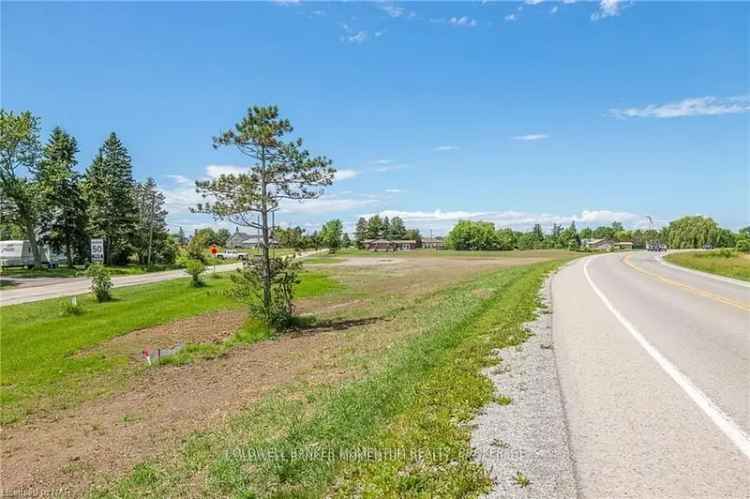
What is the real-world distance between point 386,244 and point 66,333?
13795 cm

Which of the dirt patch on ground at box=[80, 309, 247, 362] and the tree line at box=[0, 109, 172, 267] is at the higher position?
the tree line at box=[0, 109, 172, 267]

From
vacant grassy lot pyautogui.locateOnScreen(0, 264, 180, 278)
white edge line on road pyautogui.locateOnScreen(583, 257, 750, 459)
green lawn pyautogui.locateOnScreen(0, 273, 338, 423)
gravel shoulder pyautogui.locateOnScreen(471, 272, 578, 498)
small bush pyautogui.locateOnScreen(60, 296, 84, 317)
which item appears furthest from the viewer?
vacant grassy lot pyautogui.locateOnScreen(0, 264, 180, 278)

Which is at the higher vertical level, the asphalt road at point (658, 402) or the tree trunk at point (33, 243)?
the tree trunk at point (33, 243)

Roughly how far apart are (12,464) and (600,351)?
355 inches

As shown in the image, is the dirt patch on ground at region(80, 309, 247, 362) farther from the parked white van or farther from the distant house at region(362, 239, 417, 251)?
the distant house at region(362, 239, 417, 251)

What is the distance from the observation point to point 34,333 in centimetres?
1480

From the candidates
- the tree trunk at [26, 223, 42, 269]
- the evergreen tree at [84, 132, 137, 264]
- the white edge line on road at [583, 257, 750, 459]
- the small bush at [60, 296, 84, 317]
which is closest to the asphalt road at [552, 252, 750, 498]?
the white edge line on road at [583, 257, 750, 459]

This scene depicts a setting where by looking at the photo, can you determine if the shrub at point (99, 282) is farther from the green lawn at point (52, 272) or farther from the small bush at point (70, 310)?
the green lawn at point (52, 272)

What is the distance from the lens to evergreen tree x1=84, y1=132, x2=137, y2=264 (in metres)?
50.1

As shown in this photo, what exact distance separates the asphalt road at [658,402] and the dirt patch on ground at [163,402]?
4.14 m

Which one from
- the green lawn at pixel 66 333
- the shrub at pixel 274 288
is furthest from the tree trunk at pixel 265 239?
the green lawn at pixel 66 333

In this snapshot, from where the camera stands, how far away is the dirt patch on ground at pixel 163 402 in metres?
5.77

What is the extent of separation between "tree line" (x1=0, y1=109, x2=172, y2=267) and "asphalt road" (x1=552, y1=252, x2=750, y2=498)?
48867 mm

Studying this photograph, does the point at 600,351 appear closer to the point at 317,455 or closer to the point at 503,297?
the point at 317,455
